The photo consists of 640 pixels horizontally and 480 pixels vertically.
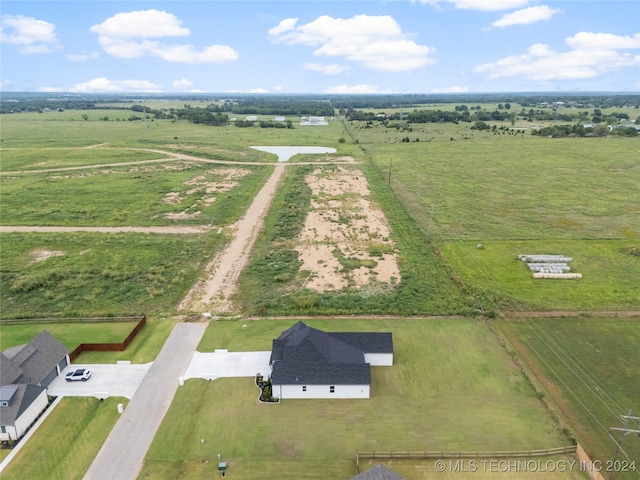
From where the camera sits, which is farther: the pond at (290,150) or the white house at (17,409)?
the pond at (290,150)

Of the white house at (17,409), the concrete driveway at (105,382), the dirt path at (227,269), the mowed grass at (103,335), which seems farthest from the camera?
the dirt path at (227,269)

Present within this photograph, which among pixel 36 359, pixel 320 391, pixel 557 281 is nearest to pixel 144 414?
pixel 36 359

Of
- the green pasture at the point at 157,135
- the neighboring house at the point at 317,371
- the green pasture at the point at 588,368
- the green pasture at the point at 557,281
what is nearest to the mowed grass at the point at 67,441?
the neighboring house at the point at 317,371

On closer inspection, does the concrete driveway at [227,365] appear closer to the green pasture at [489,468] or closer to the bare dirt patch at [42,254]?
the green pasture at [489,468]

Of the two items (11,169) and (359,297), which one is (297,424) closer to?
(359,297)

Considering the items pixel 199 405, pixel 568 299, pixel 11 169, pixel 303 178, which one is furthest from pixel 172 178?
pixel 568 299
